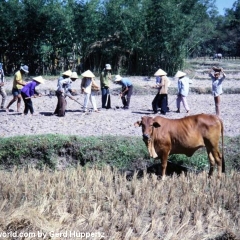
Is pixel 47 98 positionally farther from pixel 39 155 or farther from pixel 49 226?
pixel 49 226

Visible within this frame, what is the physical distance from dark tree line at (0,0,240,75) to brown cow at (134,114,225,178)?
647 inches

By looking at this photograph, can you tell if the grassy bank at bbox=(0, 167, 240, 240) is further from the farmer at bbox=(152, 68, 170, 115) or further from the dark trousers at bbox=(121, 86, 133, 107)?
the dark trousers at bbox=(121, 86, 133, 107)

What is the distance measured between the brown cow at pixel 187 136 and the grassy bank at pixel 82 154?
1.01 meters

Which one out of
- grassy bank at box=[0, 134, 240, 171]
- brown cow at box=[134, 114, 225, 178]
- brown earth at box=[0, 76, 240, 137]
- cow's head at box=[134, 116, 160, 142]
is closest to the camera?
cow's head at box=[134, 116, 160, 142]

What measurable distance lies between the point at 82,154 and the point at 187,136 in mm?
2302

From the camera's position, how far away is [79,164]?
8.66m

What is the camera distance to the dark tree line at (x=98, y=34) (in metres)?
24.0

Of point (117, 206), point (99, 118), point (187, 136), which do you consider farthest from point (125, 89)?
point (117, 206)

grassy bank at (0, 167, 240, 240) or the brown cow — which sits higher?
the brown cow

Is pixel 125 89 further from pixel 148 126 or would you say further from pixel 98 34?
pixel 98 34

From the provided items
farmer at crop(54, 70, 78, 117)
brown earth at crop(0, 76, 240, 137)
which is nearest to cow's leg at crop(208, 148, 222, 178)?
brown earth at crop(0, 76, 240, 137)

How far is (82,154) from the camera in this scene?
8859 millimetres

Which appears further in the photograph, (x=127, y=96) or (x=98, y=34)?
(x=98, y=34)

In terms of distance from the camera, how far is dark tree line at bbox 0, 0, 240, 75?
23969mm
